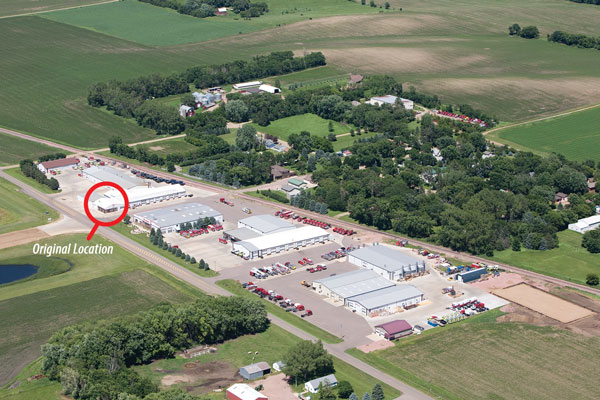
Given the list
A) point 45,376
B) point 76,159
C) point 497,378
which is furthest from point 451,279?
point 76,159

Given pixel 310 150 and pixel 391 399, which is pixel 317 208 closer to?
pixel 310 150

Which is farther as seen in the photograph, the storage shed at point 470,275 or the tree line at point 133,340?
the storage shed at point 470,275

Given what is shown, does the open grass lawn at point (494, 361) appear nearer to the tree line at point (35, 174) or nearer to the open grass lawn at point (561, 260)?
the open grass lawn at point (561, 260)

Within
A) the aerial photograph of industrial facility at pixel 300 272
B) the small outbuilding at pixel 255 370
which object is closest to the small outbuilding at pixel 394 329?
the aerial photograph of industrial facility at pixel 300 272

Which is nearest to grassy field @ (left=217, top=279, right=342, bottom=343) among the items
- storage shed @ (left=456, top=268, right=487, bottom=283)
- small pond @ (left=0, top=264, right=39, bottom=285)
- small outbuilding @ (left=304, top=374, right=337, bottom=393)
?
small outbuilding @ (left=304, top=374, right=337, bottom=393)

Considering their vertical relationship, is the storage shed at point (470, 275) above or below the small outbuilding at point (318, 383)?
above

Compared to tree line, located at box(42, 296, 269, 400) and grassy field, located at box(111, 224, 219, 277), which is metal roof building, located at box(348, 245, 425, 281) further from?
tree line, located at box(42, 296, 269, 400)
